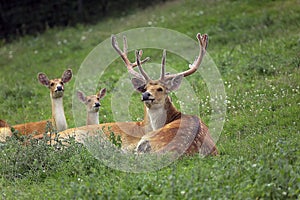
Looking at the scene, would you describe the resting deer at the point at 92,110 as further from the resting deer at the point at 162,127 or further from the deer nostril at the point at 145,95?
the deer nostril at the point at 145,95

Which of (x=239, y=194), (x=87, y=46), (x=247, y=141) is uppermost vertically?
(x=239, y=194)

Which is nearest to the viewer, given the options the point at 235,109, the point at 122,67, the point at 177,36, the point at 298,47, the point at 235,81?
the point at 235,109

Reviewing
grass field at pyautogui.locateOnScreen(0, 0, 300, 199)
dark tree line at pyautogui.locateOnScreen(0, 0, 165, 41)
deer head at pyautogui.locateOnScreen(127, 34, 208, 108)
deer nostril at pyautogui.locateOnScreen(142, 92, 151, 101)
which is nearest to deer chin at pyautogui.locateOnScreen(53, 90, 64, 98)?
grass field at pyautogui.locateOnScreen(0, 0, 300, 199)

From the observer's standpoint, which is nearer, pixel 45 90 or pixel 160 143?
pixel 160 143

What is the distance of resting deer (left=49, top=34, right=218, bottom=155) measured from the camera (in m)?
8.99

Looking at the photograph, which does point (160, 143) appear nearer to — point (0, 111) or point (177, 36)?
point (0, 111)

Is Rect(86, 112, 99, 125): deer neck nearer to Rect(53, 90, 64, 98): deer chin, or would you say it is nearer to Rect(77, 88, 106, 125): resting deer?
Rect(77, 88, 106, 125): resting deer

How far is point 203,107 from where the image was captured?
12258 millimetres

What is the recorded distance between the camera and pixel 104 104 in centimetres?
1375

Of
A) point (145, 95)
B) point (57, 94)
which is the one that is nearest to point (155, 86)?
point (145, 95)

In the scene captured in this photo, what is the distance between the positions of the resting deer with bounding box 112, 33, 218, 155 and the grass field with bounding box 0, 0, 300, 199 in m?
0.36

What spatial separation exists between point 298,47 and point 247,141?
5.51 metres

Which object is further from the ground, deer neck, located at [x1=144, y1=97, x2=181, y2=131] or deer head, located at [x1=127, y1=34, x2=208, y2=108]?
deer head, located at [x1=127, y1=34, x2=208, y2=108]

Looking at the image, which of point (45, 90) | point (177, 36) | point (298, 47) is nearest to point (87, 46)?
point (177, 36)
